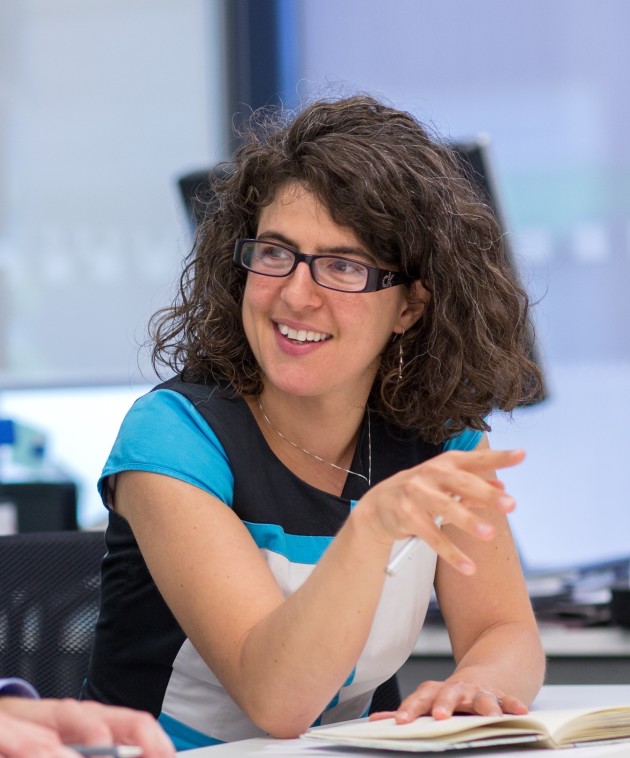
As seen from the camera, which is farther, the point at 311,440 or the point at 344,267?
the point at 311,440

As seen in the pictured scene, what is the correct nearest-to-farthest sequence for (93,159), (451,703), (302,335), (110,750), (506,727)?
(110,750) < (506,727) < (451,703) < (302,335) < (93,159)

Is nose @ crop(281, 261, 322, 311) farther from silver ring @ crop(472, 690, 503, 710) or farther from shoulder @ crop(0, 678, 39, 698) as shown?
shoulder @ crop(0, 678, 39, 698)

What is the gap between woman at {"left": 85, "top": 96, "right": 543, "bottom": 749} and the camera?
46.5 inches

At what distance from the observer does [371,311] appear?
4.88ft

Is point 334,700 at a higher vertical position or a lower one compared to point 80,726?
lower

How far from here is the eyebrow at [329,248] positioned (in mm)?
1426

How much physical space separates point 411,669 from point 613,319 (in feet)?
6.60

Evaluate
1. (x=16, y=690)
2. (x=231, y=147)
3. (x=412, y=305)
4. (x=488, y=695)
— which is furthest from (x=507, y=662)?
(x=231, y=147)

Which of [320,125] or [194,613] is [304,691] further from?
[320,125]

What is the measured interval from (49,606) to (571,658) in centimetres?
92

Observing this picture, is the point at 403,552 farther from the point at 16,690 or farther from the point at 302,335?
the point at 302,335

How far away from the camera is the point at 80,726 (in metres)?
0.81

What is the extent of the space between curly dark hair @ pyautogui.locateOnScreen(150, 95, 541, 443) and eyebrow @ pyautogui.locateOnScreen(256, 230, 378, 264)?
0.04ft

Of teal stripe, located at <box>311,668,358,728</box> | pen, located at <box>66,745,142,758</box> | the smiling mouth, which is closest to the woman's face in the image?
the smiling mouth
